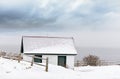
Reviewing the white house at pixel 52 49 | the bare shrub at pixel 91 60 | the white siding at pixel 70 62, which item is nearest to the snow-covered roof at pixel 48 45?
the white house at pixel 52 49

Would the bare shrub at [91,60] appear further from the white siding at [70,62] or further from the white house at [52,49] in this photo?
the white siding at [70,62]

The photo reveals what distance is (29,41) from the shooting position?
144ft

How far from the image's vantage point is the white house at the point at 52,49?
42.1 meters

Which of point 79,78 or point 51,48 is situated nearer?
point 79,78

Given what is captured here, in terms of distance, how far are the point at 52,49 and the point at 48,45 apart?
1.12 metres

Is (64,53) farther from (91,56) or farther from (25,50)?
(91,56)

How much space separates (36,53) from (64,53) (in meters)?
Result: 3.99

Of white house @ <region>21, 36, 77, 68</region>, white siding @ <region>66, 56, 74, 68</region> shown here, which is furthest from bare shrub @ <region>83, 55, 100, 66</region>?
white siding @ <region>66, 56, 74, 68</region>

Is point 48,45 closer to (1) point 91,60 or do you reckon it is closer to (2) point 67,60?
(2) point 67,60

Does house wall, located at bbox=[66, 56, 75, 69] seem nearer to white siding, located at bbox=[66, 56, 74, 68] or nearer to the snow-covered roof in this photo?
white siding, located at bbox=[66, 56, 74, 68]

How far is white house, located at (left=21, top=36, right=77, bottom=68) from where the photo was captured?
42094 mm

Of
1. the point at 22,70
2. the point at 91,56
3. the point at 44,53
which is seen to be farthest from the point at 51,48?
the point at 22,70

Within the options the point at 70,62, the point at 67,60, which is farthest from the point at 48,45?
the point at 70,62

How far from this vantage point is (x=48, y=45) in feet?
143
